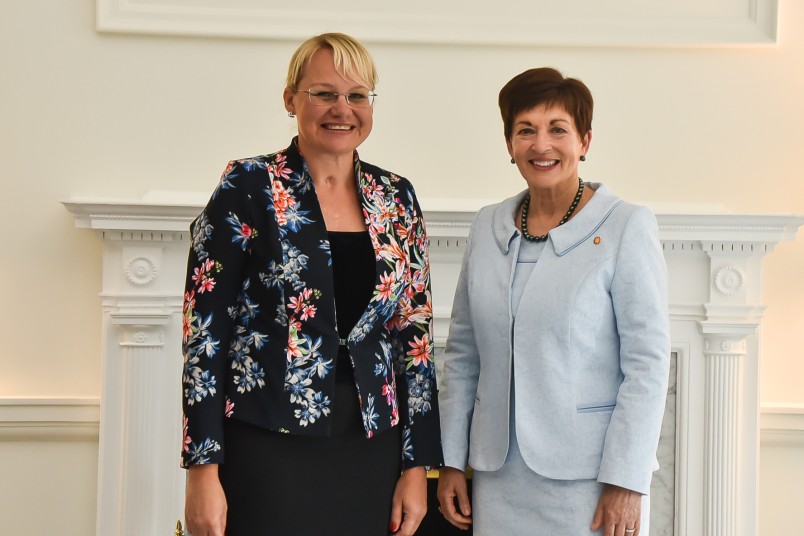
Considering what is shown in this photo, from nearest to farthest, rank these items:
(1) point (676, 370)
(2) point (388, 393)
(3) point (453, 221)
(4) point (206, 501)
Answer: (4) point (206, 501)
(2) point (388, 393)
(3) point (453, 221)
(1) point (676, 370)

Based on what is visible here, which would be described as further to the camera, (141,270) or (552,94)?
(141,270)

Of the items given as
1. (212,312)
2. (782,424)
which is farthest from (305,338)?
(782,424)

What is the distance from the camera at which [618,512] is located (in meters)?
1.41

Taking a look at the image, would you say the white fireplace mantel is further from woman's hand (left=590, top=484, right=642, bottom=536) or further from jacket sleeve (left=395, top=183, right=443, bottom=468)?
woman's hand (left=590, top=484, right=642, bottom=536)

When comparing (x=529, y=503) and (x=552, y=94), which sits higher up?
(x=552, y=94)

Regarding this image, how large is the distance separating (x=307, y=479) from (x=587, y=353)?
1.69 feet

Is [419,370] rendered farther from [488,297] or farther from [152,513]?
[152,513]

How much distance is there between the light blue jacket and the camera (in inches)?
55.7

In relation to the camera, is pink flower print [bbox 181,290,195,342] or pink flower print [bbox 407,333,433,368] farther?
pink flower print [bbox 407,333,433,368]

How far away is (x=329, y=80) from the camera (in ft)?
4.78

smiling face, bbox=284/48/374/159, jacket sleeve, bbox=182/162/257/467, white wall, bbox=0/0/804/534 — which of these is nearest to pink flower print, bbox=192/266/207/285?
jacket sleeve, bbox=182/162/257/467

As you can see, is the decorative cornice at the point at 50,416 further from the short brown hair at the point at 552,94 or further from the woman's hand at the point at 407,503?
the short brown hair at the point at 552,94

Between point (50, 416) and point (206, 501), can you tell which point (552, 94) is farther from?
point (50, 416)

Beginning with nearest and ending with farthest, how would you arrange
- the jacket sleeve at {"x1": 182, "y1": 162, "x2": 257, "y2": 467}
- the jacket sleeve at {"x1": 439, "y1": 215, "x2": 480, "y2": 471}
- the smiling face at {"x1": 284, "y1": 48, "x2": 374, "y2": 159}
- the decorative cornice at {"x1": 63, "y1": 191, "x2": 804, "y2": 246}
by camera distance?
the jacket sleeve at {"x1": 182, "y1": 162, "x2": 257, "y2": 467} → the smiling face at {"x1": 284, "y1": 48, "x2": 374, "y2": 159} → the jacket sleeve at {"x1": 439, "y1": 215, "x2": 480, "y2": 471} → the decorative cornice at {"x1": 63, "y1": 191, "x2": 804, "y2": 246}
